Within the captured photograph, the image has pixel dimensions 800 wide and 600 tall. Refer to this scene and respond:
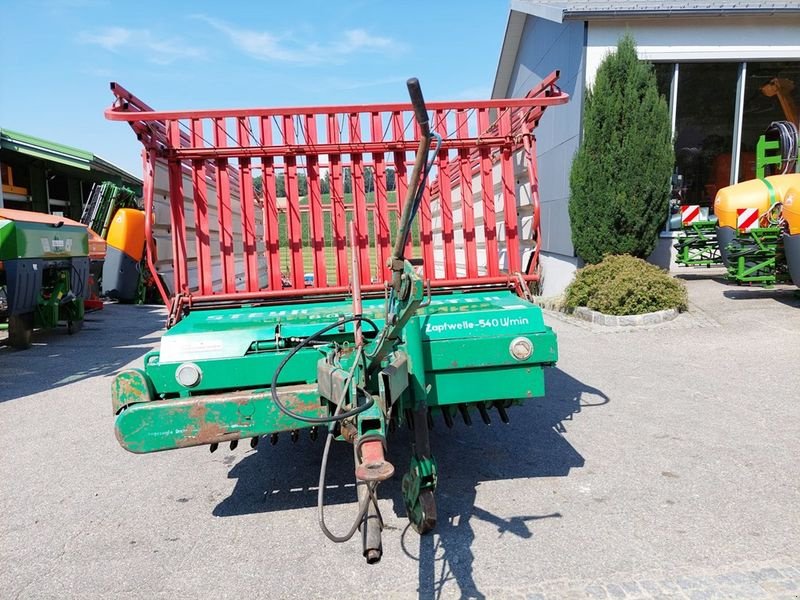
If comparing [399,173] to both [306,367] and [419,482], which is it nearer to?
[306,367]

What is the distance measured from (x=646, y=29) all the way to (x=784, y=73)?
3633 mm

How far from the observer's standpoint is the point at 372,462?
89.4 inches

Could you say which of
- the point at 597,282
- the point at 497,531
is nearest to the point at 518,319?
the point at 497,531

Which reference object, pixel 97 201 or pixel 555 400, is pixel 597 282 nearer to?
pixel 555 400

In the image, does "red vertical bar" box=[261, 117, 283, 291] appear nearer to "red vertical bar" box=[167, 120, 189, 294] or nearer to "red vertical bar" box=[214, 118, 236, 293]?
"red vertical bar" box=[214, 118, 236, 293]

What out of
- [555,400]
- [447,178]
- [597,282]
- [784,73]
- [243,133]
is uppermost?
[784,73]

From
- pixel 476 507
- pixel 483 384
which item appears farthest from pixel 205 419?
pixel 476 507

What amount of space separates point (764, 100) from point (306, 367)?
14175 millimetres

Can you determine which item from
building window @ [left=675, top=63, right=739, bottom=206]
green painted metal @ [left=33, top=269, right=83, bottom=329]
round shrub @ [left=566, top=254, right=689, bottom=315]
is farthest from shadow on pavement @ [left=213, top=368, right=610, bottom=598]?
building window @ [left=675, top=63, right=739, bottom=206]

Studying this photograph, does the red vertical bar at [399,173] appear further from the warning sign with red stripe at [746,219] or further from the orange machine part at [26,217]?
the warning sign with red stripe at [746,219]

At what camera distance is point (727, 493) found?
358cm

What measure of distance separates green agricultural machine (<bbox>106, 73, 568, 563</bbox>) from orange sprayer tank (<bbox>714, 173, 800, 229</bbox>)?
653 centimetres

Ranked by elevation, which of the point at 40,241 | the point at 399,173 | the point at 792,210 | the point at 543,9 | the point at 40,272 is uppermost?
the point at 543,9

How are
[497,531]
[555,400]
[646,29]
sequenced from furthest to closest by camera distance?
[646,29], [555,400], [497,531]
